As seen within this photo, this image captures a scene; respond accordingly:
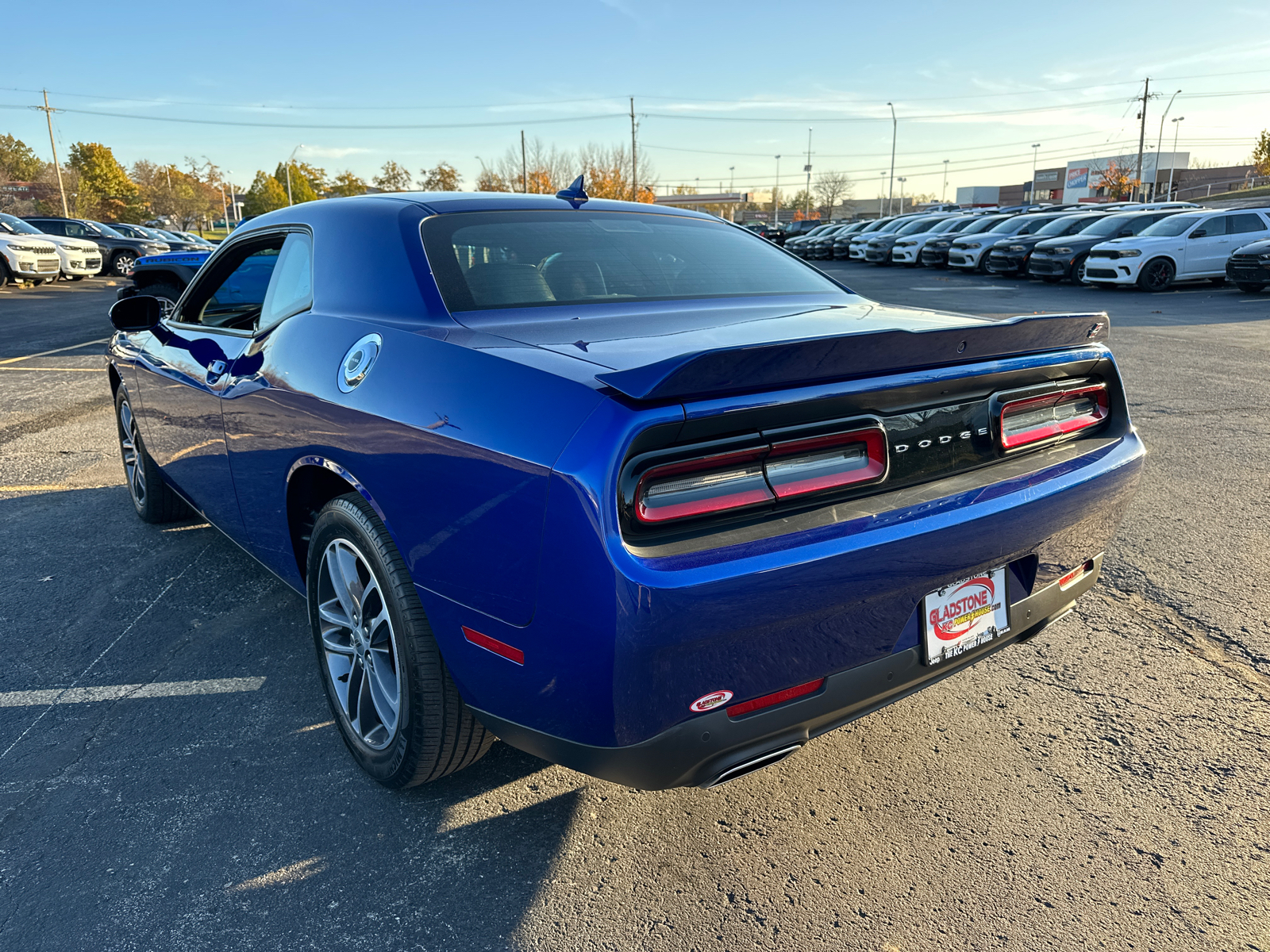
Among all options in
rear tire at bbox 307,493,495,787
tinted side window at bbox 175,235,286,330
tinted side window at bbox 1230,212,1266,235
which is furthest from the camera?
tinted side window at bbox 1230,212,1266,235

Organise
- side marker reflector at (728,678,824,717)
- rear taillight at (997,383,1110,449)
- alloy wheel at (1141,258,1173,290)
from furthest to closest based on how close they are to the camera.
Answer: alloy wheel at (1141,258,1173,290)
rear taillight at (997,383,1110,449)
side marker reflector at (728,678,824,717)

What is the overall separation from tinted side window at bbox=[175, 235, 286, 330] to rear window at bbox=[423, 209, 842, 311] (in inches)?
36.0

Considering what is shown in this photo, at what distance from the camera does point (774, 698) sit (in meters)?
1.87

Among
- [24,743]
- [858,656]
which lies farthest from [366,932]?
[24,743]

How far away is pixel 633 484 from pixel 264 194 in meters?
108

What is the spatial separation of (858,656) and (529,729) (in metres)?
0.74

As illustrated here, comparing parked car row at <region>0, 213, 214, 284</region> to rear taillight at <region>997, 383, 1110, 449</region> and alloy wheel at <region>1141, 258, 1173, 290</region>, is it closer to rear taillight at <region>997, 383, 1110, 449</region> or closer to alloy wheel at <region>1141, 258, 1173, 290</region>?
rear taillight at <region>997, 383, 1110, 449</region>

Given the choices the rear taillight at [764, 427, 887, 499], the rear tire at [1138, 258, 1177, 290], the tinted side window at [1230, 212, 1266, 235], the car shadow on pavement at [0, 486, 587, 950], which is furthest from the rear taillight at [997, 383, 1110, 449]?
the tinted side window at [1230, 212, 1266, 235]

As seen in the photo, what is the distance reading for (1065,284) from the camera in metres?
21.1

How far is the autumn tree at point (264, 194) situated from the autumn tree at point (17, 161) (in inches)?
809

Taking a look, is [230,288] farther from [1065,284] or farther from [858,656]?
[1065,284]

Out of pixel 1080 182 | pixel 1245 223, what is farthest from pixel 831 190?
pixel 1245 223

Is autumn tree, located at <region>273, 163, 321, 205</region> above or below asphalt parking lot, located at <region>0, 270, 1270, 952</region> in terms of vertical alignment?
above

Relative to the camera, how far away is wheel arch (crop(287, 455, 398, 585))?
233cm
